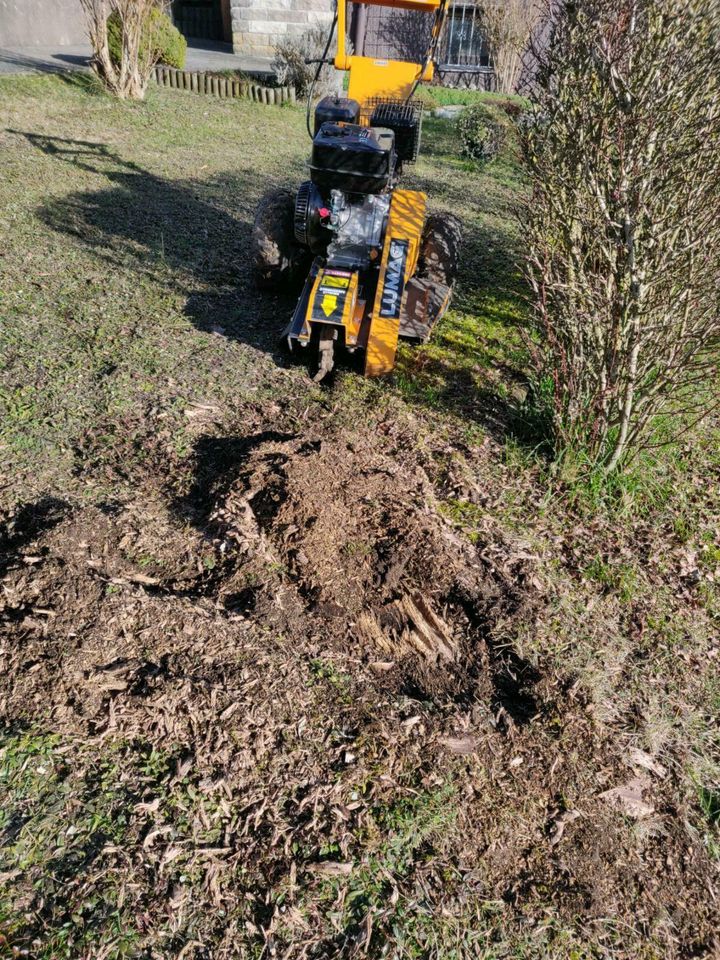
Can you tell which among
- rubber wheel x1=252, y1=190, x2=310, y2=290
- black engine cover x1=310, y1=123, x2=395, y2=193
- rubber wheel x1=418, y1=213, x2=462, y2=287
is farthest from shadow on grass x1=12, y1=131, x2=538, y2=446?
black engine cover x1=310, y1=123, x2=395, y2=193

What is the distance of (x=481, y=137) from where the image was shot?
11875mm

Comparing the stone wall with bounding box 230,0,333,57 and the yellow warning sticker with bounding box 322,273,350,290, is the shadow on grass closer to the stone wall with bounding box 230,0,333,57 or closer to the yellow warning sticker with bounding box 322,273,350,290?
the yellow warning sticker with bounding box 322,273,350,290

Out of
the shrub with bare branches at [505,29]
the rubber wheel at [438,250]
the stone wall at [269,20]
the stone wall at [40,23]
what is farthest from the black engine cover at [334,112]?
the stone wall at [269,20]

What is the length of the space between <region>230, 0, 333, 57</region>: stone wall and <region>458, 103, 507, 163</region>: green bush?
20.1 ft

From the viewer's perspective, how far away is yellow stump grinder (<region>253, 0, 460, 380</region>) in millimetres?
4949

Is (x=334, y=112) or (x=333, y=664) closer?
(x=333, y=664)

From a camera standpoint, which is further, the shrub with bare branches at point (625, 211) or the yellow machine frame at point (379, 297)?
the yellow machine frame at point (379, 297)

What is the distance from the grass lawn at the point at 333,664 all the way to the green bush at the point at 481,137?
7.82 metres

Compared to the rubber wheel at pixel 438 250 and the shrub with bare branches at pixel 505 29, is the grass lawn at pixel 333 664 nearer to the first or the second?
the rubber wheel at pixel 438 250

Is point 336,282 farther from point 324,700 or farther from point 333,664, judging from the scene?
point 324,700

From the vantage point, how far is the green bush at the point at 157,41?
11.6 metres

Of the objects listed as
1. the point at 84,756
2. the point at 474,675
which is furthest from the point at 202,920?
the point at 474,675

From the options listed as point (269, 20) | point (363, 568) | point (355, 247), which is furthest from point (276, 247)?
point (269, 20)

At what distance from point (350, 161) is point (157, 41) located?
1023cm
